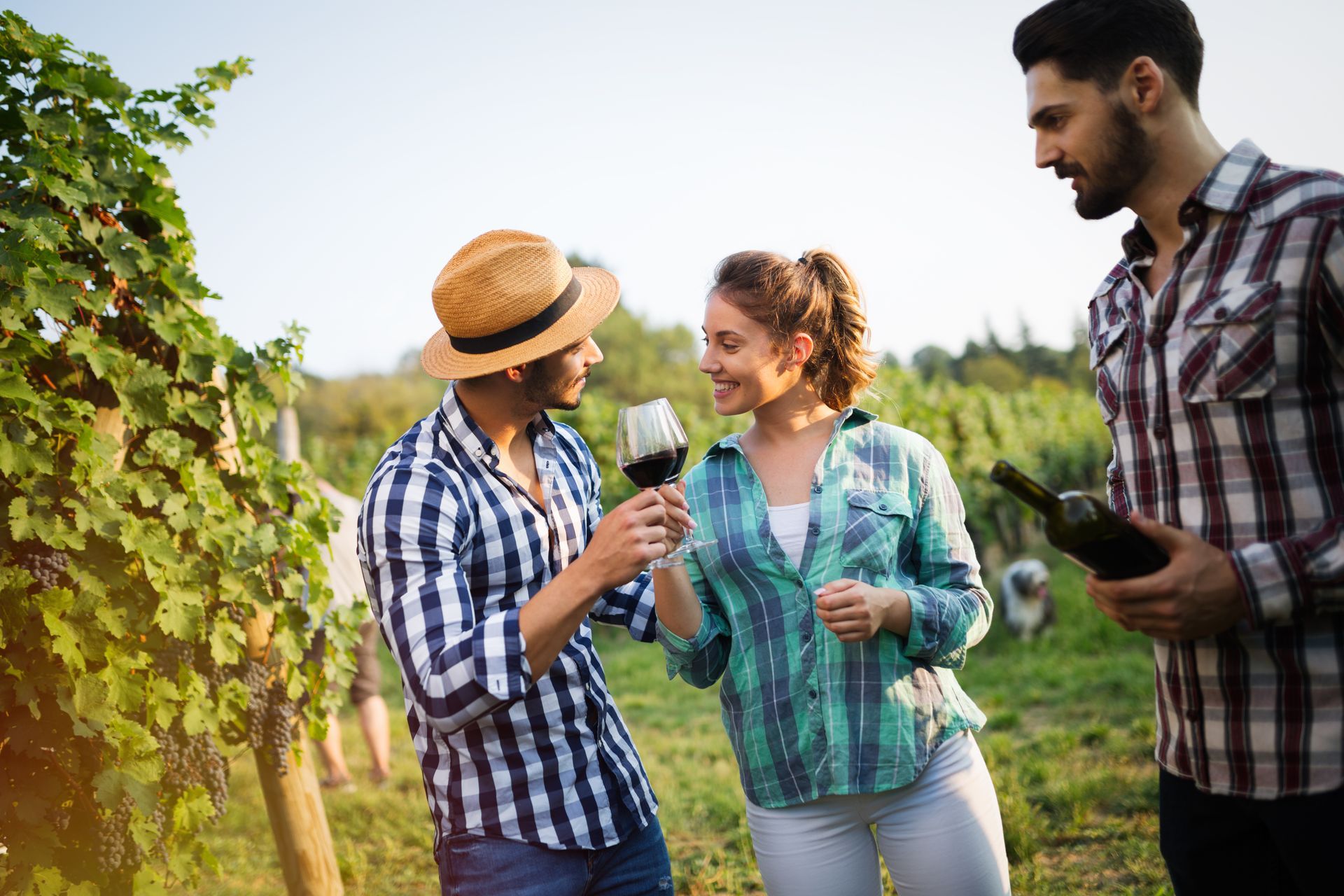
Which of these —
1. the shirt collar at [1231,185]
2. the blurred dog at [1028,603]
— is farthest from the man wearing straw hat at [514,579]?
the blurred dog at [1028,603]

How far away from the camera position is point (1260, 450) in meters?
1.57

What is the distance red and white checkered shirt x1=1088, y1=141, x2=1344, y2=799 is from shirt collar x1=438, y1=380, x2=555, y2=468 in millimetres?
1359

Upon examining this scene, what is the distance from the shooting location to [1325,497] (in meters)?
1.55

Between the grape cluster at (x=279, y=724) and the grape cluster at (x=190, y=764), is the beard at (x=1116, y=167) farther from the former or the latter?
the grape cluster at (x=279, y=724)

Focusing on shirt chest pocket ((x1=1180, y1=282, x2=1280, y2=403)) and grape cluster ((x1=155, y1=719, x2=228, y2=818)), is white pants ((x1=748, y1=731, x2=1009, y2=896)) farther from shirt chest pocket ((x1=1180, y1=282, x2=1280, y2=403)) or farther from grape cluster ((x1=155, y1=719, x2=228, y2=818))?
grape cluster ((x1=155, y1=719, x2=228, y2=818))

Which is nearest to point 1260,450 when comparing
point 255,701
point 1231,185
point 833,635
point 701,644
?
point 1231,185

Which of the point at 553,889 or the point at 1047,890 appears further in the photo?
the point at 1047,890

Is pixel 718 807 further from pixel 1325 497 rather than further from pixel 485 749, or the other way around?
pixel 1325 497

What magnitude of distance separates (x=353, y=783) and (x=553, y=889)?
15.4ft

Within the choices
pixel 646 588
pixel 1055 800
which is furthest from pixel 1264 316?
pixel 1055 800

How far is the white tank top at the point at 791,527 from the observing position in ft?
7.64

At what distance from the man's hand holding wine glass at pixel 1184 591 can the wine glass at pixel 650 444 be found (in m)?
0.79

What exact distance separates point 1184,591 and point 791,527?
3.27 feet

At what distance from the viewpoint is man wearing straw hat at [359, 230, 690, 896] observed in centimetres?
181
